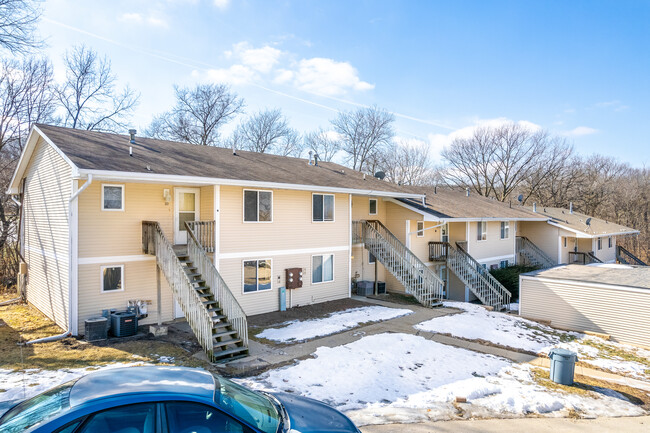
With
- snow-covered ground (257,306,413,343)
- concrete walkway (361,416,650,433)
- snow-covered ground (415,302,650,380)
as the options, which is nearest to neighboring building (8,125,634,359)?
snow-covered ground (257,306,413,343)

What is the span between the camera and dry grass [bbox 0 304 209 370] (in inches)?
359

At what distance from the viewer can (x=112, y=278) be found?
40.1 ft

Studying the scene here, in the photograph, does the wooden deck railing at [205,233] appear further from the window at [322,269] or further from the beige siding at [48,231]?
the window at [322,269]

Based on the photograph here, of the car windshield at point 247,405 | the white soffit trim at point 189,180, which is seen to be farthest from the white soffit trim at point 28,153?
the car windshield at point 247,405

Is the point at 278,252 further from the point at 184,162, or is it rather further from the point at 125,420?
the point at 125,420

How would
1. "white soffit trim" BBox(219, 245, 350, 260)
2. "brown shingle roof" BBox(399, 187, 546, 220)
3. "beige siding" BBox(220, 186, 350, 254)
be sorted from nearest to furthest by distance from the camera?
"beige siding" BBox(220, 186, 350, 254) → "white soffit trim" BBox(219, 245, 350, 260) → "brown shingle roof" BBox(399, 187, 546, 220)

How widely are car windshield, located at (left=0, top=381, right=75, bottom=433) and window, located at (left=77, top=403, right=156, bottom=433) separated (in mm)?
304

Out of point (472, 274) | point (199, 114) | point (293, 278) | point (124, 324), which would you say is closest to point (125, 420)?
point (124, 324)

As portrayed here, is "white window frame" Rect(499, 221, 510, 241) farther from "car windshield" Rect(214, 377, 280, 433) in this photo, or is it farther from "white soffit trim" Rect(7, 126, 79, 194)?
"car windshield" Rect(214, 377, 280, 433)

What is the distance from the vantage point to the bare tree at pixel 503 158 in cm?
4466

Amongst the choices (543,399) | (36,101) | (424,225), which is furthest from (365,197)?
(36,101)

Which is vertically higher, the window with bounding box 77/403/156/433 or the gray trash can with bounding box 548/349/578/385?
the window with bounding box 77/403/156/433

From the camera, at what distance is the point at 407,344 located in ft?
36.2

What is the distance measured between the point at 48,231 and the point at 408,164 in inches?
1673
